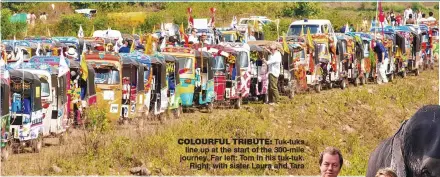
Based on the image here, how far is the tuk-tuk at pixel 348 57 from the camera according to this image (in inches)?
1299

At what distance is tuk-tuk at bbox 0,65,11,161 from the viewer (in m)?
17.2

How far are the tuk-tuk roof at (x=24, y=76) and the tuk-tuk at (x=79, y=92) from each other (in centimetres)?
174

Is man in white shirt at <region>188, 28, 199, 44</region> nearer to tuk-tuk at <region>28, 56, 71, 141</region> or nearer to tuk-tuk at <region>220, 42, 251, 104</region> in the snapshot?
tuk-tuk at <region>220, 42, 251, 104</region>

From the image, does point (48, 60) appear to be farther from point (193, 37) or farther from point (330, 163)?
point (330, 163)

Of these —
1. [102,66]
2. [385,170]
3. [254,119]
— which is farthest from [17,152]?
[385,170]

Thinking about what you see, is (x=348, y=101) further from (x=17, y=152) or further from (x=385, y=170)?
(x=385, y=170)

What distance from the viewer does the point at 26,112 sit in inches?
704

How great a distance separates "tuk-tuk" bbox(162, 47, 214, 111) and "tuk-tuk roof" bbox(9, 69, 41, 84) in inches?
261

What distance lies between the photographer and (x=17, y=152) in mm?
18016

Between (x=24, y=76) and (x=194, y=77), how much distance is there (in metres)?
7.51

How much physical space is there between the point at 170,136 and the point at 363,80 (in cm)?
1543

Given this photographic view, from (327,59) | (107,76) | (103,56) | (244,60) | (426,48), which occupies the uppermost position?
(103,56)

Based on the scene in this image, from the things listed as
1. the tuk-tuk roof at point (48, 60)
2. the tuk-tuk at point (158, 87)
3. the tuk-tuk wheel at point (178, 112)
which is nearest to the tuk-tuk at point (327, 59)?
the tuk-tuk wheel at point (178, 112)

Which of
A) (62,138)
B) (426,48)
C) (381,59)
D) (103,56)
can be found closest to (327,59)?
(381,59)
